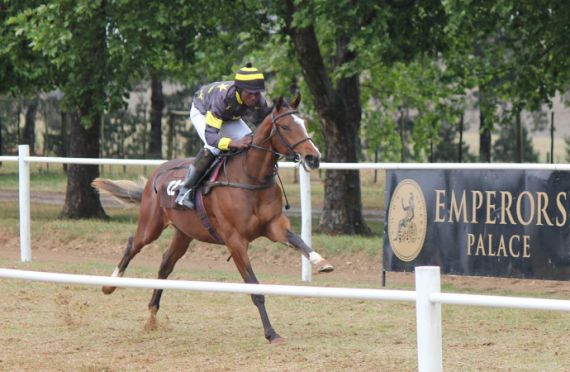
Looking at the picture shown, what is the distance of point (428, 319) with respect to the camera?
6816mm

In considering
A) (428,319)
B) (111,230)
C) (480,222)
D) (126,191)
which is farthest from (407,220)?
(428,319)

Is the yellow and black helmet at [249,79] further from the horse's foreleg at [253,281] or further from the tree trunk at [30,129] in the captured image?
the tree trunk at [30,129]

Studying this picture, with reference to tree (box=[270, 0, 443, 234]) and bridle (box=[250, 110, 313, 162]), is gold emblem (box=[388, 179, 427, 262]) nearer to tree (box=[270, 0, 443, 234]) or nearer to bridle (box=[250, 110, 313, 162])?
bridle (box=[250, 110, 313, 162])

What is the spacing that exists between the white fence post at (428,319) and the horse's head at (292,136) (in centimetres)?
369

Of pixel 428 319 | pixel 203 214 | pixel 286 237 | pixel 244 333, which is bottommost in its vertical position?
pixel 244 333

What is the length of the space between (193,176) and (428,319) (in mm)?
5082

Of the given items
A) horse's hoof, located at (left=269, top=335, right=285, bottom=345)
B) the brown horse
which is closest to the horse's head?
the brown horse

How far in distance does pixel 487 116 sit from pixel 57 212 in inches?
376

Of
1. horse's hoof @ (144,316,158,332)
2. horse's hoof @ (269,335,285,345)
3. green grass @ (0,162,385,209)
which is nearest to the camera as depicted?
horse's hoof @ (269,335,285,345)

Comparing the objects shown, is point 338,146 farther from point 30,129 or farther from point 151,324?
point 30,129

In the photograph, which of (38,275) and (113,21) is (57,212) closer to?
(113,21)

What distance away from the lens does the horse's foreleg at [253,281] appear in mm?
10875

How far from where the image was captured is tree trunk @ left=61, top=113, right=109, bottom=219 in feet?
81.2

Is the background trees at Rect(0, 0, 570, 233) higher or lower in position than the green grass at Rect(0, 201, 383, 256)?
higher
